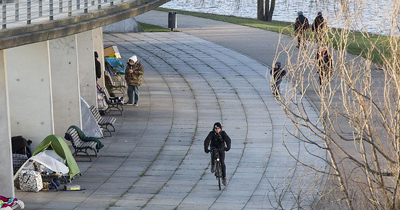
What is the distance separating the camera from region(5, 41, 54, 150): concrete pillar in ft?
58.3

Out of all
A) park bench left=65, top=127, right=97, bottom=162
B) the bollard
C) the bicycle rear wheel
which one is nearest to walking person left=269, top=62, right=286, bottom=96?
the bicycle rear wheel

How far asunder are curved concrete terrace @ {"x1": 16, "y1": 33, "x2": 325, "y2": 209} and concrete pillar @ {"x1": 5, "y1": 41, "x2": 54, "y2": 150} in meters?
1.36

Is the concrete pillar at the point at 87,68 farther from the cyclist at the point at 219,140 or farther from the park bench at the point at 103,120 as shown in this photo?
the cyclist at the point at 219,140

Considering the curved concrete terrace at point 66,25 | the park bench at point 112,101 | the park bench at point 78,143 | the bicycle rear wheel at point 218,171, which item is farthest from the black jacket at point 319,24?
the park bench at point 112,101

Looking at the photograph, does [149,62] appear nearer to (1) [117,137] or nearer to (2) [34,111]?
(1) [117,137]

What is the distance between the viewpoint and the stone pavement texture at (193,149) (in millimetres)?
15727

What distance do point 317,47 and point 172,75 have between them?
51.6 feet

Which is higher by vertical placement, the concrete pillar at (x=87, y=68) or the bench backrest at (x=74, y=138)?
the concrete pillar at (x=87, y=68)

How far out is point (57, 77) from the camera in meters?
20.4

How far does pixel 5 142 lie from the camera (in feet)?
50.0

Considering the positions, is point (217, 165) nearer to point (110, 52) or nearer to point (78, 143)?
point (78, 143)

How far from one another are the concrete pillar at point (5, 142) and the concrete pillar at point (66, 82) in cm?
506

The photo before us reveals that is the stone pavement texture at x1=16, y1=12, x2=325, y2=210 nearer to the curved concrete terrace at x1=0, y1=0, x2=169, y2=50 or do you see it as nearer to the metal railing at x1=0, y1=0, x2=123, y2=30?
the curved concrete terrace at x1=0, y1=0, x2=169, y2=50

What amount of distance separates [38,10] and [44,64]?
4.21 ft
